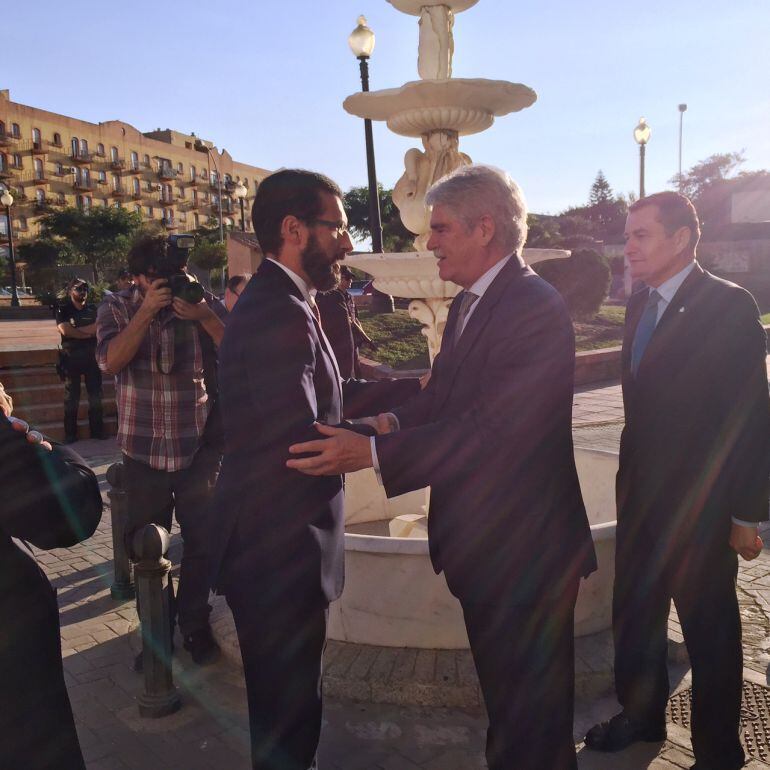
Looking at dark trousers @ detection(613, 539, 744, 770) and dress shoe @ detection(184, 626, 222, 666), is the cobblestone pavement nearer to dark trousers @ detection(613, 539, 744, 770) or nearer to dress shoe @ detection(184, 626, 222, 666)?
dress shoe @ detection(184, 626, 222, 666)

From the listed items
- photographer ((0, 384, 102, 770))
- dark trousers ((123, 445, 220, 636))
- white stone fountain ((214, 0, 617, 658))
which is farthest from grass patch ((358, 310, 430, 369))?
photographer ((0, 384, 102, 770))

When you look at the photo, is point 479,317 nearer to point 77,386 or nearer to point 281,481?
point 281,481

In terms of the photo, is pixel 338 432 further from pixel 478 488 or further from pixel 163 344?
pixel 163 344

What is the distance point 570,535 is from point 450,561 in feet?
1.27

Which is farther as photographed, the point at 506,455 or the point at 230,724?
the point at 230,724

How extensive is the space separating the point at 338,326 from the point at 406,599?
2.48 metres

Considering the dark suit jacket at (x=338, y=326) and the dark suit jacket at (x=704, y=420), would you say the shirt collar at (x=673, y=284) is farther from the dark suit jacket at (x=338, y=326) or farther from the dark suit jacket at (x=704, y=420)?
the dark suit jacket at (x=338, y=326)

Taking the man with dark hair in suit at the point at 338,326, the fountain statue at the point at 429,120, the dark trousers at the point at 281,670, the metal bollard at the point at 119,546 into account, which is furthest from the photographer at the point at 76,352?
the dark trousers at the point at 281,670

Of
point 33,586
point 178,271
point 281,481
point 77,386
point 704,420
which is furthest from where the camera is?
point 77,386

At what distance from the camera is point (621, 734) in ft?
9.54

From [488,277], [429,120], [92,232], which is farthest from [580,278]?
[92,232]

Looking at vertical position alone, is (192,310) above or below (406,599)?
above

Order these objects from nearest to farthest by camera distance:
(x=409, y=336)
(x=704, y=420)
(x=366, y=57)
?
(x=704, y=420) < (x=366, y=57) < (x=409, y=336)

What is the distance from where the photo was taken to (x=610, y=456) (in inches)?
193
